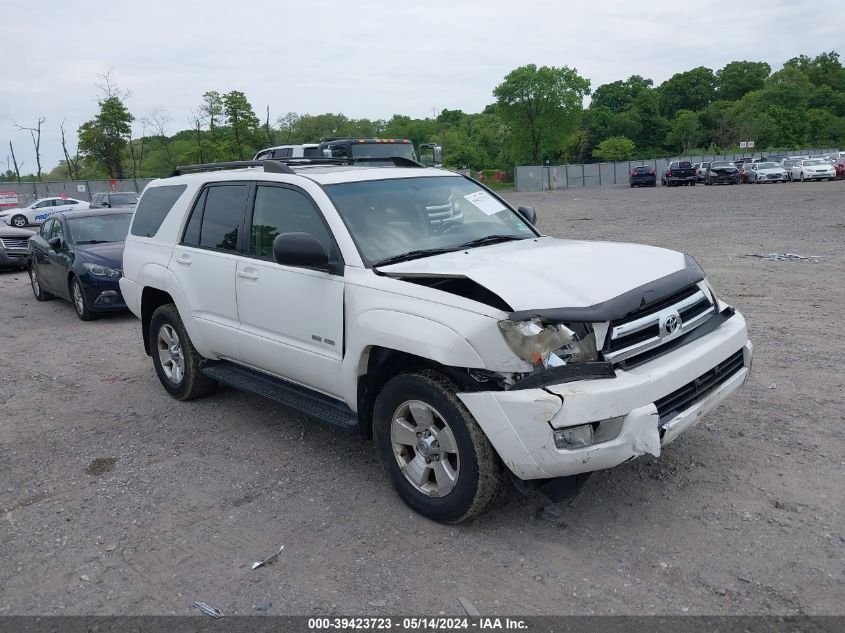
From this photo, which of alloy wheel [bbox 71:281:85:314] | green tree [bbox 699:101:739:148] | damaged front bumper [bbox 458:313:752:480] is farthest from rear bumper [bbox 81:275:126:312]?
green tree [bbox 699:101:739:148]

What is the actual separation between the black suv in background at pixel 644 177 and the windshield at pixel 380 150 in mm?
36922

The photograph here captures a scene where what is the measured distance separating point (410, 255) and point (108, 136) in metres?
55.4

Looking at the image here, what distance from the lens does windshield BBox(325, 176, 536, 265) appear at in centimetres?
441

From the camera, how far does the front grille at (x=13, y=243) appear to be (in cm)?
1655

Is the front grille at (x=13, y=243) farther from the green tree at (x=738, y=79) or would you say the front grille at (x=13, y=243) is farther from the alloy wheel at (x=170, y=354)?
the green tree at (x=738, y=79)

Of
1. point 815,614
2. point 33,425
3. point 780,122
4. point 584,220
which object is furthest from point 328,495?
point 780,122

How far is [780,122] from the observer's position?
10212 cm

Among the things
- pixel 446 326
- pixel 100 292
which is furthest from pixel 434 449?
pixel 100 292

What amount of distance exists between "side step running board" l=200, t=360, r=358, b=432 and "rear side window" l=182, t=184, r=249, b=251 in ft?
3.06

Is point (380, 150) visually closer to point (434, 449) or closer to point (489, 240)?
point (489, 240)

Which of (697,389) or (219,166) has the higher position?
(219,166)

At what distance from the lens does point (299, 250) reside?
4.07m

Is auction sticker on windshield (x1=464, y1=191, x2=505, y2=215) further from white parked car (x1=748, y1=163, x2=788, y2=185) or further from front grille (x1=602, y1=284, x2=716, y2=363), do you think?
white parked car (x1=748, y1=163, x2=788, y2=185)

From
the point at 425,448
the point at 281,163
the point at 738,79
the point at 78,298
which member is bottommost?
the point at 425,448
